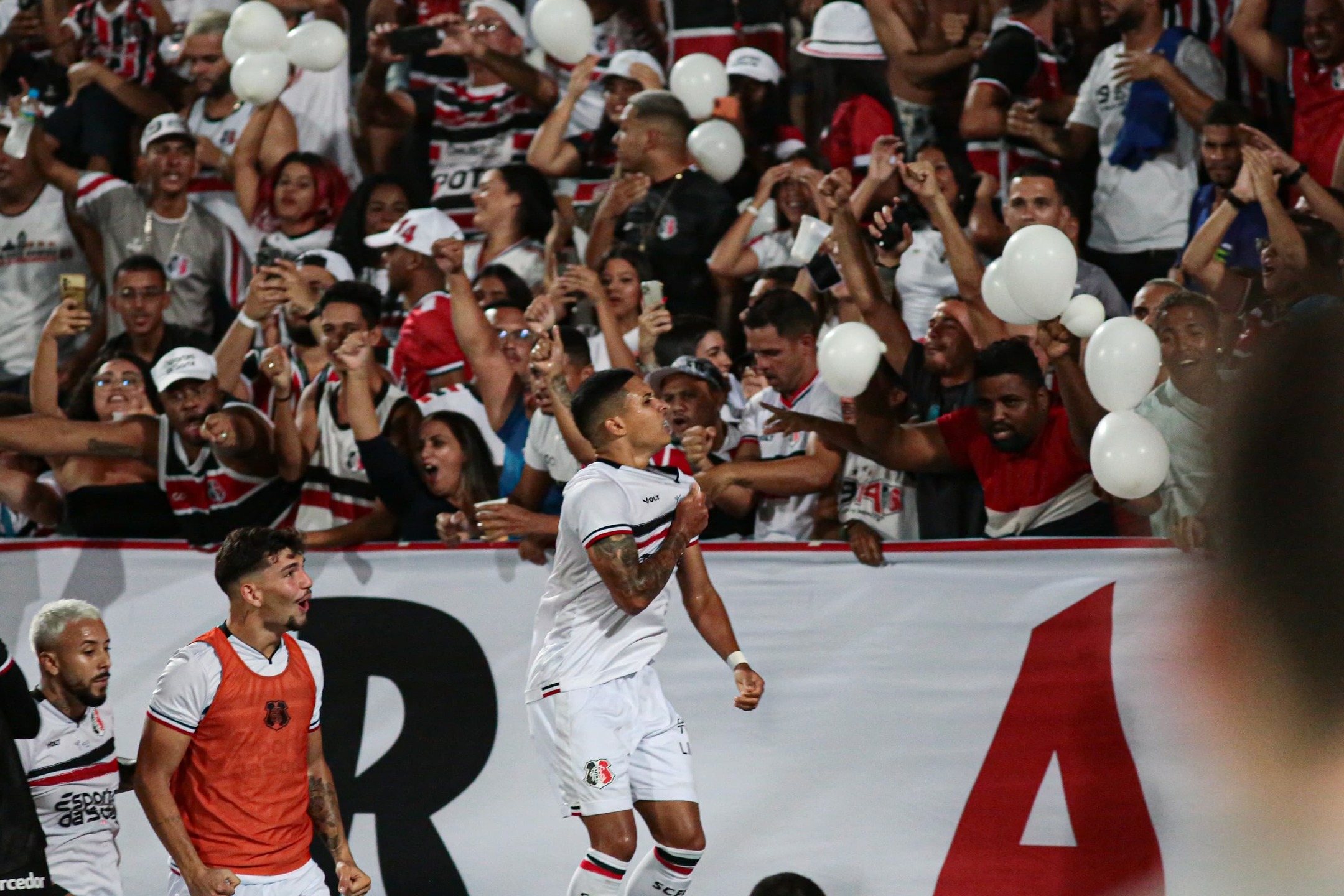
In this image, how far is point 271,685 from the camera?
548cm

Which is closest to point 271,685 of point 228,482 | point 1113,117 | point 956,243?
point 228,482

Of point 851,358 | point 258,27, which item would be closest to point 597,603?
point 851,358

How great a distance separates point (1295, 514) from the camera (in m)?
0.94

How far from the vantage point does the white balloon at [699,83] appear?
9.22m

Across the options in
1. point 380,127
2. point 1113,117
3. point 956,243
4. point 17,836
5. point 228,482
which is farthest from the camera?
point 380,127

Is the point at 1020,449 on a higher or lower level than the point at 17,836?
higher

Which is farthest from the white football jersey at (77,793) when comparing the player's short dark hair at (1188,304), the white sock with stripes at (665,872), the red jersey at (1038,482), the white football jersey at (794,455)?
the player's short dark hair at (1188,304)

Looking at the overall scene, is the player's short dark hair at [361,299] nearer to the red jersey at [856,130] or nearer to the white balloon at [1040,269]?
the red jersey at [856,130]

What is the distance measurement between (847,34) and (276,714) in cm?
559

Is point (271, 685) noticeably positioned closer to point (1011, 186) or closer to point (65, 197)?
point (1011, 186)

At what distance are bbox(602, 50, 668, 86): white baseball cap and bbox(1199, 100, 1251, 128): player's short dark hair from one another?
3426mm

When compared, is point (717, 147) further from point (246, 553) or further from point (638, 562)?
point (246, 553)

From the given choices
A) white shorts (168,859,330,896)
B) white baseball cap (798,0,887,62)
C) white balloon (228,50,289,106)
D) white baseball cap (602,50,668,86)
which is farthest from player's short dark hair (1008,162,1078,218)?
white balloon (228,50,289,106)

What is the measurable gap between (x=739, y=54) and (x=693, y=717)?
4.48 meters
